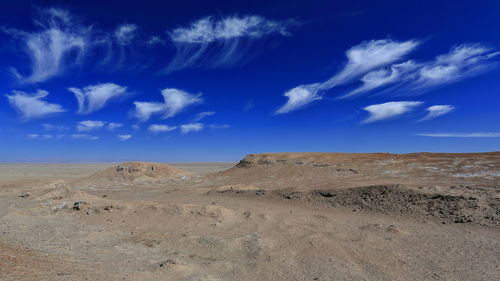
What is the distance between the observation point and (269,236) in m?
8.27

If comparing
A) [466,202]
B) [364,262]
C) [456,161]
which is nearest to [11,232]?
[364,262]

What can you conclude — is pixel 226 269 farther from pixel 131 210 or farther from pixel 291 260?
pixel 131 210

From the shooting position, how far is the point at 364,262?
6.38 meters

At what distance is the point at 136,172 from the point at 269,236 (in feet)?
83.1

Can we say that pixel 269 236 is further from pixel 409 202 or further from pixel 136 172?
pixel 136 172

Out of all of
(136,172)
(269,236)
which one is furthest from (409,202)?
(136,172)

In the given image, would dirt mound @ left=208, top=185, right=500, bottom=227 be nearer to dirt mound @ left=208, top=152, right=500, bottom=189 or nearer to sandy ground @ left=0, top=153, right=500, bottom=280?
sandy ground @ left=0, top=153, right=500, bottom=280

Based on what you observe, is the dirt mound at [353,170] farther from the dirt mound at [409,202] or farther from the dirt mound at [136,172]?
the dirt mound at [136,172]

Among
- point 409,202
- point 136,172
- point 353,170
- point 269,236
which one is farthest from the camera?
point 136,172

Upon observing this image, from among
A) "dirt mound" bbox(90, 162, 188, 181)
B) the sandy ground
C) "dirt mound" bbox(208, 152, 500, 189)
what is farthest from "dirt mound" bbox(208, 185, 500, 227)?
"dirt mound" bbox(90, 162, 188, 181)

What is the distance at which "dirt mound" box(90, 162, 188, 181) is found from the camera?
29578mm

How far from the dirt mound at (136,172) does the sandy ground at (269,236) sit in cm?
1407

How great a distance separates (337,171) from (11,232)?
18.7 meters

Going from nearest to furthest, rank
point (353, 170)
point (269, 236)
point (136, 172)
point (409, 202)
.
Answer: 1. point (269, 236)
2. point (409, 202)
3. point (353, 170)
4. point (136, 172)
